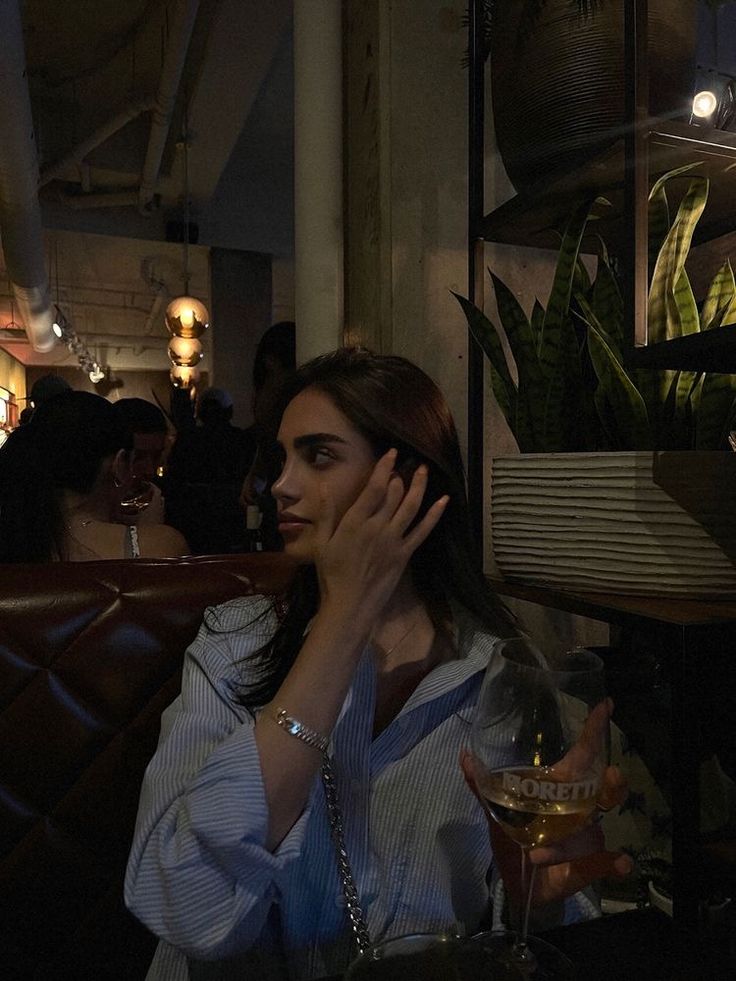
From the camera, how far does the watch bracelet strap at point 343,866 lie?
3.03 feet

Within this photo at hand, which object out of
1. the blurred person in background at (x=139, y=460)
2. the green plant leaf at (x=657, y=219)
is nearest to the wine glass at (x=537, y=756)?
the green plant leaf at (x=657, y=219)

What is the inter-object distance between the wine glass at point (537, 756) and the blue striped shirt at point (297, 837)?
0.26 m

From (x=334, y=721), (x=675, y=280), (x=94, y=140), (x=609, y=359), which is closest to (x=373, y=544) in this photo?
(x=334, y=721)

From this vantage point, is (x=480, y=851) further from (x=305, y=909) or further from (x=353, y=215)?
(x=353, y=215)

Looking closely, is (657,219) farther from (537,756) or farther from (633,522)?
(537,756)

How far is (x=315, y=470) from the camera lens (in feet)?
3.64

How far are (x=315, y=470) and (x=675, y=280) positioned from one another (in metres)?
0.65

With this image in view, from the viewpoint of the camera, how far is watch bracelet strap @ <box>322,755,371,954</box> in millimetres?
925

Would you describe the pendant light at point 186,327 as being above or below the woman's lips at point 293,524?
above

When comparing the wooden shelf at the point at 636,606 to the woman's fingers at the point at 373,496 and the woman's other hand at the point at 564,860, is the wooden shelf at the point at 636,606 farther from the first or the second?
the woman's fingers at the point at 373,496

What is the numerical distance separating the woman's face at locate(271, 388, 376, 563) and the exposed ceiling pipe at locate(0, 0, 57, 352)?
3.59m

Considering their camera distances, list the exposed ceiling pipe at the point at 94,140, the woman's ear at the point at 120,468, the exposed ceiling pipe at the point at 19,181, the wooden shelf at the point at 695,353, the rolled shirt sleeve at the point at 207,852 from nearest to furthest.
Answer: the rolled shirt sleeve at the point at 207,852 → the wooden shelf at the point at 695,353 → the woman's ear at the point at 120,468 → the exposed ceiling pipe at the point at 19,181 → the exposed ceiling pipe at the point at 94,140

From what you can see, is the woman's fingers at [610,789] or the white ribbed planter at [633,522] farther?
the white ribbed planter at [633,522]

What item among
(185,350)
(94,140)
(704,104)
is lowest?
(704,104)
